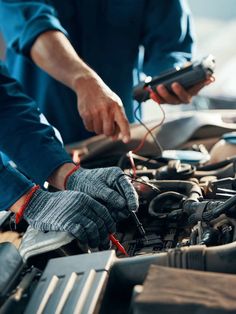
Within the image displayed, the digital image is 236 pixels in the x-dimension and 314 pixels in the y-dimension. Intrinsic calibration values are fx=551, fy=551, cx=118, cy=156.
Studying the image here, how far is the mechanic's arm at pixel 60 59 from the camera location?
41.0 inches

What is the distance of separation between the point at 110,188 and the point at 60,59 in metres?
0.45

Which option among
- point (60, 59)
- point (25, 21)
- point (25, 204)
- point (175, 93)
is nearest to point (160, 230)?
point (25, 204)

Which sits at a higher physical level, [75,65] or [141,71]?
[75,65]

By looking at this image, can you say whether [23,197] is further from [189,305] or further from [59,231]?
[189,305]

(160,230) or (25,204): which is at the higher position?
(25,204)

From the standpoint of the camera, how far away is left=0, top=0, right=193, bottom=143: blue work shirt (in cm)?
144

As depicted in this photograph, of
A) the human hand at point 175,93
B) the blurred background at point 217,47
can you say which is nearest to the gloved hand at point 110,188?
the human hand at point 175,93

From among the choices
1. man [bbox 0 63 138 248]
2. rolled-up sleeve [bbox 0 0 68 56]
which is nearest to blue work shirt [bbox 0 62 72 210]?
man [bbox 0 63 138 248]

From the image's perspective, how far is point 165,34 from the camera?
59.5 inches

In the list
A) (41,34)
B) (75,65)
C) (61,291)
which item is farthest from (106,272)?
(41,34)

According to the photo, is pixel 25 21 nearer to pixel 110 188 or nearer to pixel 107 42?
pixel 107 42

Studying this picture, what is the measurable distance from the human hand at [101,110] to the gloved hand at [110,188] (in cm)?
13

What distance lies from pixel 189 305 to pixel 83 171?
48cm

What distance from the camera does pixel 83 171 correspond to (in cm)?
96
